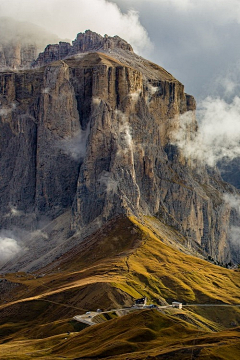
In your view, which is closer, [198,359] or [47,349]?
[198,359]

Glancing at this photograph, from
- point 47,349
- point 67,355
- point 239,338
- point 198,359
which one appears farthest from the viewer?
point 47,349

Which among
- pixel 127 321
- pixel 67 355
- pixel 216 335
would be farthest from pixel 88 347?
pixel 216 335

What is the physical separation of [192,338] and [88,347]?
27.9m

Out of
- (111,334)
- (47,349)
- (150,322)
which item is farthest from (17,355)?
(150,322)

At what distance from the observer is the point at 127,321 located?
18550cm

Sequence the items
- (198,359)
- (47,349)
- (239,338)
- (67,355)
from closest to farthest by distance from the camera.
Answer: (198,359), (239,338), (67,355), (47,349)

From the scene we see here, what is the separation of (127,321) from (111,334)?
8.43m

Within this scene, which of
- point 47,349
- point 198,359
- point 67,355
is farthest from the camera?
point 47,349

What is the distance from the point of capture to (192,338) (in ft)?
526

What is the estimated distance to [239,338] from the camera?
158m

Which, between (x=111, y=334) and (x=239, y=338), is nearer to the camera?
(x=239, y=338)

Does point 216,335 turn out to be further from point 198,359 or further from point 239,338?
point 198,359

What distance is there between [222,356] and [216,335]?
1943cm

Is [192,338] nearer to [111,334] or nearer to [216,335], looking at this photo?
[216,335]
